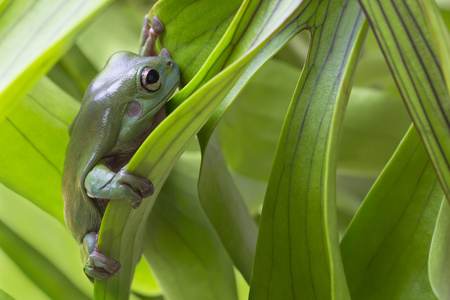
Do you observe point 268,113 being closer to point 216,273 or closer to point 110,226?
point 216,273

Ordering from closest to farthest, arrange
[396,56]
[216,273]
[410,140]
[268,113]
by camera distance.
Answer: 1. [396,56]
2. [410,140]
3. [216,273]
4. [268,113]

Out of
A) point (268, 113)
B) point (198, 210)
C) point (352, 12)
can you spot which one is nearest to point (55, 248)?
point (198, 210)

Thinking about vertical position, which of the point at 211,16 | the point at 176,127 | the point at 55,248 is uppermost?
the point at 211,16

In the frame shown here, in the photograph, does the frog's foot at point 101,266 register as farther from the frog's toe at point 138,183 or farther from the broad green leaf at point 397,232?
the broad green leaf at point 397,232

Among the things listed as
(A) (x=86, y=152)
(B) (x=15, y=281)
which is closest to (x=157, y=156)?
(A) (x=86, y=152)

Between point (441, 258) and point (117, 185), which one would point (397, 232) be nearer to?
point (441, 258)

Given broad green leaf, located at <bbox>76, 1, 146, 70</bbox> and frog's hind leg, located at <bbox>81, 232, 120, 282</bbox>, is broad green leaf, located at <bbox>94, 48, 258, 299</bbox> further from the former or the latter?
broad green leaf, located at <bbox>76, 1, 146, 70</bbox>
